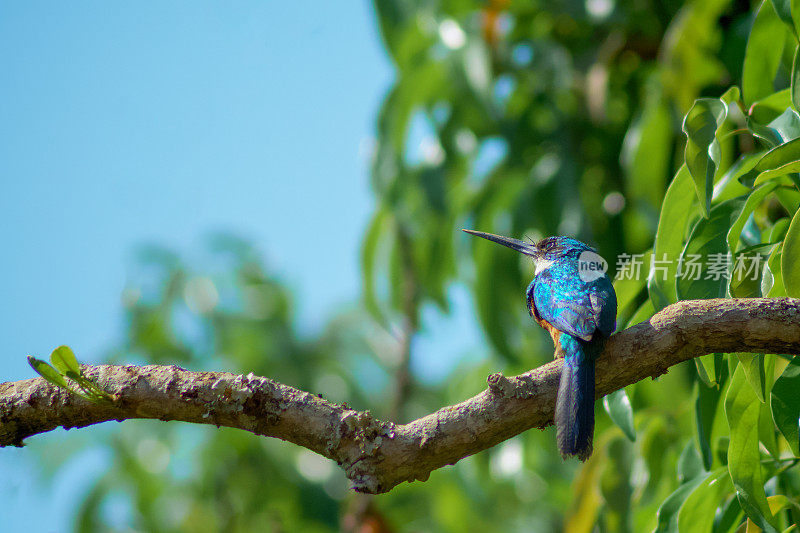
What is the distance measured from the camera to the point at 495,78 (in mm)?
4109

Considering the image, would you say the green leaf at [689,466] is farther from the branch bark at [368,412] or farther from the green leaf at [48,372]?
the green leaf at [48,372]

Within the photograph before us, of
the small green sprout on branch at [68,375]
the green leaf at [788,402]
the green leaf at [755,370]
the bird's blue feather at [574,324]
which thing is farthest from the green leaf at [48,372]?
the green leaf at [788,402]

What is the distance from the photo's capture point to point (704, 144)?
1.92 m

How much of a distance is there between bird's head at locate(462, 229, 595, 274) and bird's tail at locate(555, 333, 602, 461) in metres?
0.91

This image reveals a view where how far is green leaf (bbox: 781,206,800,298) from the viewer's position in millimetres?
1719

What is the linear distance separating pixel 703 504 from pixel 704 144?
1005mm

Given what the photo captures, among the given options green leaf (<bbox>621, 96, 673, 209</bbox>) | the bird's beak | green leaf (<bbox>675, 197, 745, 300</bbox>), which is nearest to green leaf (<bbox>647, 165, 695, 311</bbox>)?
green leaf (<bbox>675, 197, 745, 300</bbox>)

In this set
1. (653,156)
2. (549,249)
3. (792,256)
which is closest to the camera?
(792,256)

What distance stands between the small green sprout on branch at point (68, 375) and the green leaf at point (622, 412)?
54.5 inches

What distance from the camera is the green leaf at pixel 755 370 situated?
6.08 feet

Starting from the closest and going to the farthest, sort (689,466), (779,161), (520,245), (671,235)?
(779,161), (671,235), (689,466), (520,245)

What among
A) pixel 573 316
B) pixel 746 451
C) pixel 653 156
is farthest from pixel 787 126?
pixel 653 156

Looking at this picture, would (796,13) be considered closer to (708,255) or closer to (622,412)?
(708,255)

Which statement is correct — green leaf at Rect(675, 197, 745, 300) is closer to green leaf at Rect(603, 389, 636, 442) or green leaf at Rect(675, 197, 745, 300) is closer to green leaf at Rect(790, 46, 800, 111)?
green leaf at Rect(790, 46, 800, 111)
